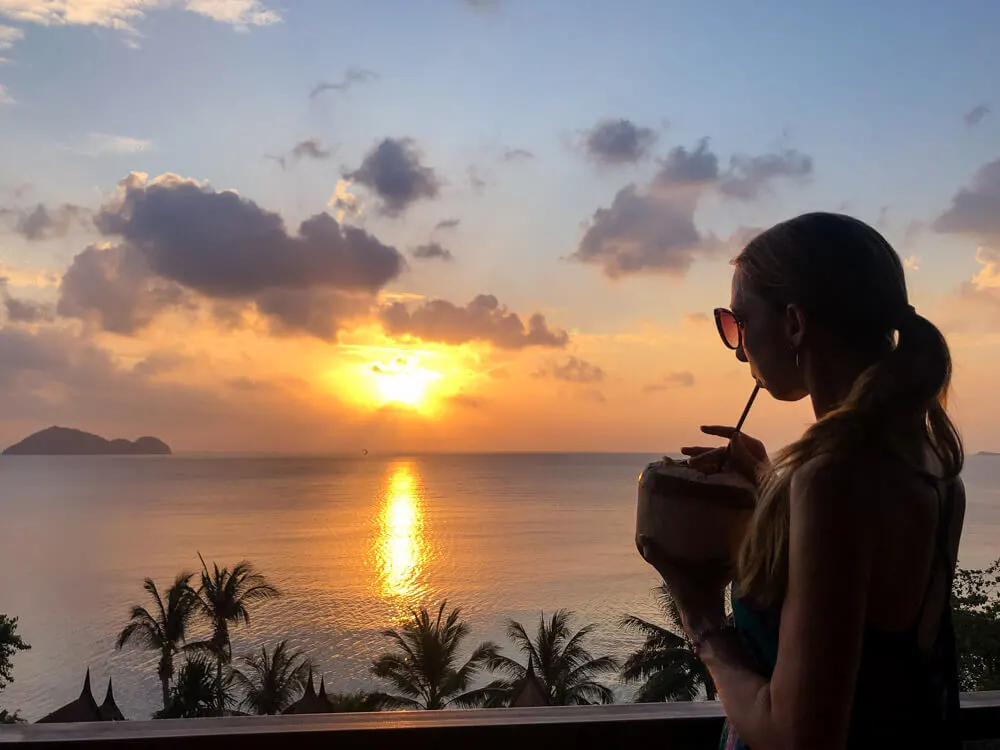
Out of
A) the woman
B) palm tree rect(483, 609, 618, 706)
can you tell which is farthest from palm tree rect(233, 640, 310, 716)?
the woman

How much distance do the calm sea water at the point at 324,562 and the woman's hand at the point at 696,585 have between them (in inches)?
1550

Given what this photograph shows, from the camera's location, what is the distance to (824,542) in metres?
0.66

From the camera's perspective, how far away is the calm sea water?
1641 inches

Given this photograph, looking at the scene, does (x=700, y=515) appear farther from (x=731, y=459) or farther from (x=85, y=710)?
(x=85, y=710)

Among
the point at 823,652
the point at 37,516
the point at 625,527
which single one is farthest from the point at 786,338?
the point at 37,516

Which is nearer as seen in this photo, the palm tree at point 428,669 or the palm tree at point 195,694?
the palm tree at point 428,669

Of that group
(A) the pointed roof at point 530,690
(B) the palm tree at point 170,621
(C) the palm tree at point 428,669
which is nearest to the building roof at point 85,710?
(B) the palm tree at point 170,621

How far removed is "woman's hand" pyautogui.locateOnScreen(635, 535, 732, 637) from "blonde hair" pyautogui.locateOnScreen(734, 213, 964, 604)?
41 mm

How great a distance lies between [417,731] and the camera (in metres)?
1.09

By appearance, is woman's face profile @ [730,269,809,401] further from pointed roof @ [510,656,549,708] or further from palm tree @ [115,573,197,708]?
palm tree @ [115,573,197,708]

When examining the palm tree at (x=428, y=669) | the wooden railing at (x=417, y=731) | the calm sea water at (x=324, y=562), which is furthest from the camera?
the calm sea water at (x=324, y=562)

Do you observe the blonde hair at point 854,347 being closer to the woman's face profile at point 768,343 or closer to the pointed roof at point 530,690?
the woman's face profile at point 768,343

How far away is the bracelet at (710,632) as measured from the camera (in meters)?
0.79

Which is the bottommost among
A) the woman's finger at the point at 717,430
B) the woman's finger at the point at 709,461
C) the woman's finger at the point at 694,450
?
the woman's finger at the point at 709,461
